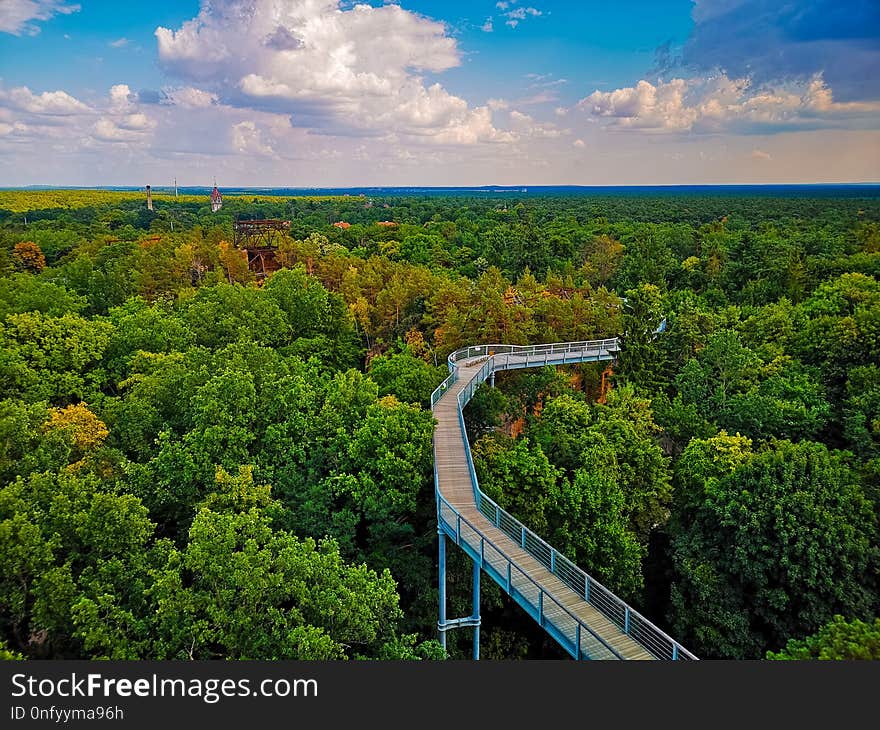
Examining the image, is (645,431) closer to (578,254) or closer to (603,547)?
(603,547)

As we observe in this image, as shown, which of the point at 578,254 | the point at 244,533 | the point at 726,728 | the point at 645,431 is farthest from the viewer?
the point at 578,254

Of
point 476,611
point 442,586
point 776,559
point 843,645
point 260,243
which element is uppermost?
point 260,243

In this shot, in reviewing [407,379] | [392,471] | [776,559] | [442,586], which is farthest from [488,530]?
[407,379]

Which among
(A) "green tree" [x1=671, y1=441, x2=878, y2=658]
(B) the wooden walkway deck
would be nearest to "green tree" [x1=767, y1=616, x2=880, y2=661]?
(B) the wooden walkway deck

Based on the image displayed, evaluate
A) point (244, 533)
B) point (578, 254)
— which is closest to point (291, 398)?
point (244, 533)

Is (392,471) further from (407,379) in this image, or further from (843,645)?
(843,645)

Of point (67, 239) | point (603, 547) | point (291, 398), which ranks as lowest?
point (603, 547)
